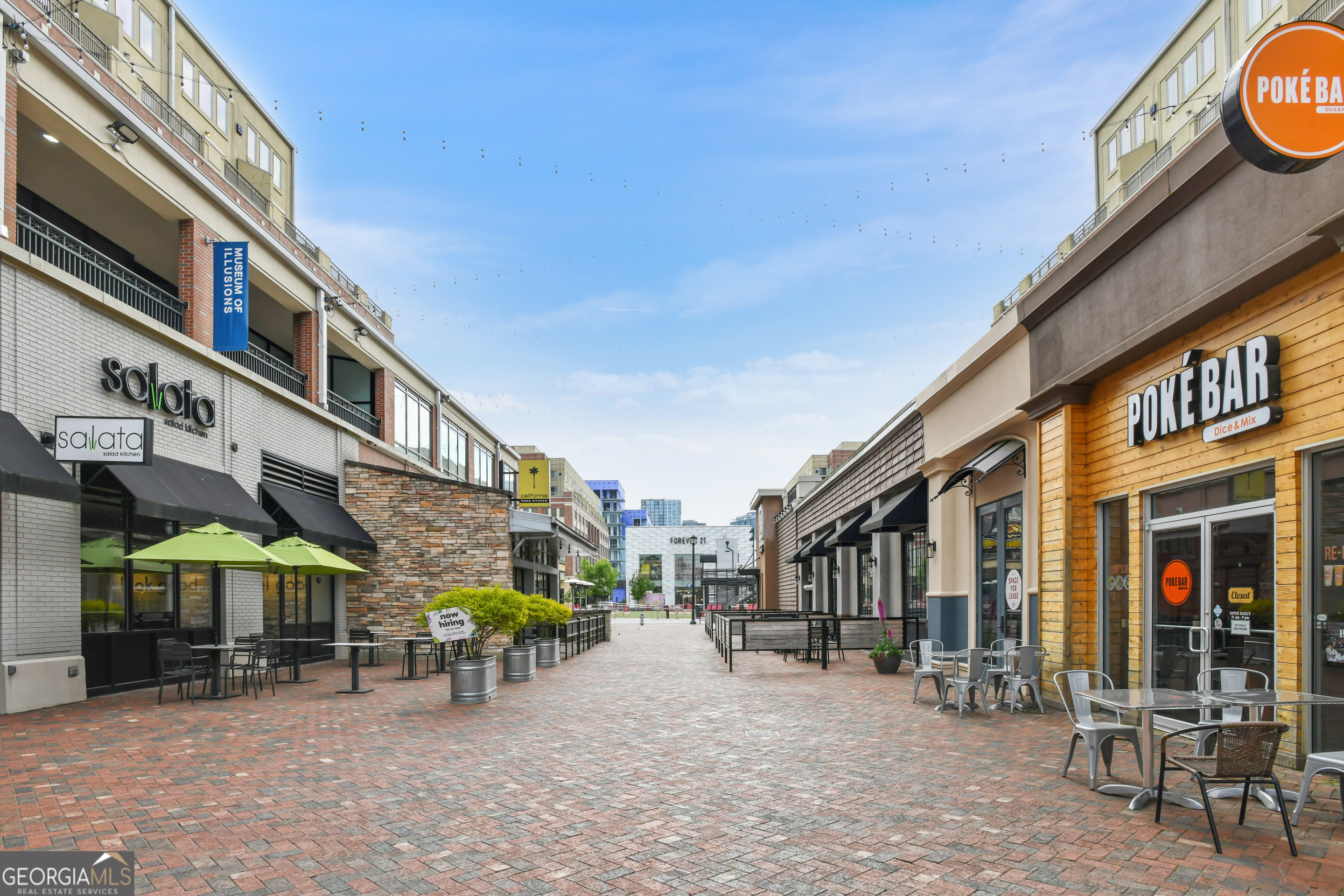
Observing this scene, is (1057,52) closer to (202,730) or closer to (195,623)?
A: (202,730)

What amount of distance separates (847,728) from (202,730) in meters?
7.28

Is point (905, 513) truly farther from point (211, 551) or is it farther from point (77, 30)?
point (77, 30)

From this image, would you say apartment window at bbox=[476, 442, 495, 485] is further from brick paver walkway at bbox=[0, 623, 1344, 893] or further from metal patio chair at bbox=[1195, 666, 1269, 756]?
metal patio chair at bbox=[1195, 666, 1269, 756]

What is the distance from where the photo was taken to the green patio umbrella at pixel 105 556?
12.8 meters

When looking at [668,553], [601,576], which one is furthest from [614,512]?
[601,576]

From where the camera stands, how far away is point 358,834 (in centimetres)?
575

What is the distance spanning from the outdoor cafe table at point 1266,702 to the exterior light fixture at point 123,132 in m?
16.2

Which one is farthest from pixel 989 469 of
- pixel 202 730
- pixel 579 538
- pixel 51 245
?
pixel 579 538

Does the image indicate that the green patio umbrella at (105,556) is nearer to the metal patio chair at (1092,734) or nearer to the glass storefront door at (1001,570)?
the metal patio chair at (1092,734)

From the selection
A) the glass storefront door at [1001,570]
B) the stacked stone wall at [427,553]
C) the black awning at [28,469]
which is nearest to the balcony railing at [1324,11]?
the glass storefront door at [1001,570]

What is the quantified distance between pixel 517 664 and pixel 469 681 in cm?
335

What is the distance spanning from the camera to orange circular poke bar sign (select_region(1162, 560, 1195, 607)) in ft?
28.8

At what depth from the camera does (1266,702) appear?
5938mm

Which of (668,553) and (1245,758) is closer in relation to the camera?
(1245,758)
